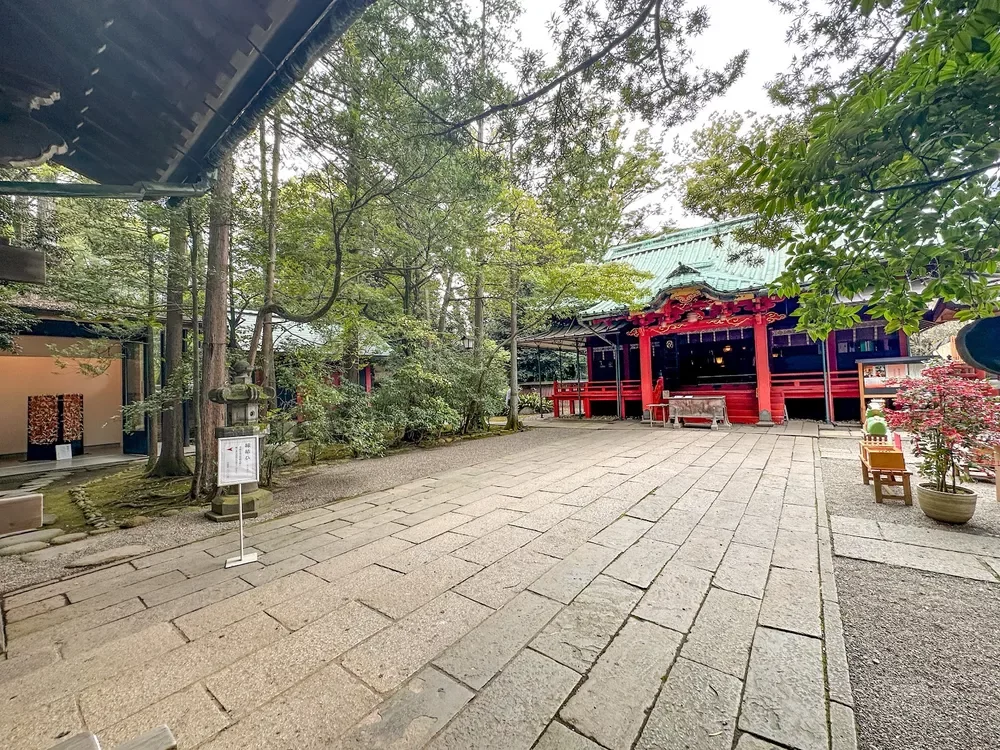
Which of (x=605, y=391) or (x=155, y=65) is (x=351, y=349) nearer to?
(x=155, y=65)

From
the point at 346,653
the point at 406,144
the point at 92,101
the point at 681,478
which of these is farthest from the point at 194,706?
the point at 681,478

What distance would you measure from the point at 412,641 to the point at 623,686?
980mm

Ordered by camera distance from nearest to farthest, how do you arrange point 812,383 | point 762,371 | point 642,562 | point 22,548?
1. point 642,562
2. point 22,548
3. point 762,371
4. point 812,383

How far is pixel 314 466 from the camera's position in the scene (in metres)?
6.48

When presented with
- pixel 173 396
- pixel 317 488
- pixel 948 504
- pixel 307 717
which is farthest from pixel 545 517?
pixel 173 396

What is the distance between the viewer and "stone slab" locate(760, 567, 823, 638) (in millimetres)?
1923

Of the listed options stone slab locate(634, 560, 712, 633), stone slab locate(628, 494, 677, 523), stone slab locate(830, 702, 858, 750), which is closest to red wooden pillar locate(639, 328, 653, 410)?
stone slab locate(628, 494, 677, 523)

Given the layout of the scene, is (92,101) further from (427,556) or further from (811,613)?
(811,613)

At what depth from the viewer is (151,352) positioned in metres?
8.42

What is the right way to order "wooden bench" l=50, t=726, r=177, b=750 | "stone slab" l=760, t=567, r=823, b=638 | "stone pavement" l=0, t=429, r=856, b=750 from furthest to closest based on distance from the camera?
"stone slab" l=760, t=567, r=823, b=638 < "stone pavement" l=0, t=429, r=856, b=750 < "wooden bench" l=50, t=726, r=177, b=750

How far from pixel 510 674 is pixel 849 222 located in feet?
8.23

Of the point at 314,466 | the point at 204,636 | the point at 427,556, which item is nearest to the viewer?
the point at 204,636

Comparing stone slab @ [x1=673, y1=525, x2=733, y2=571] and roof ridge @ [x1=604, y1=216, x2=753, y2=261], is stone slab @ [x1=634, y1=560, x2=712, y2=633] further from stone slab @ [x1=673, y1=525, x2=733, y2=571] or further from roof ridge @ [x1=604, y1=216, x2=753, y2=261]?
roof ridge @ [x1=604, y1=216, x2=753, y2=261]

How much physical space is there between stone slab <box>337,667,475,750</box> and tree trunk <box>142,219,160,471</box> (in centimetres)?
566
